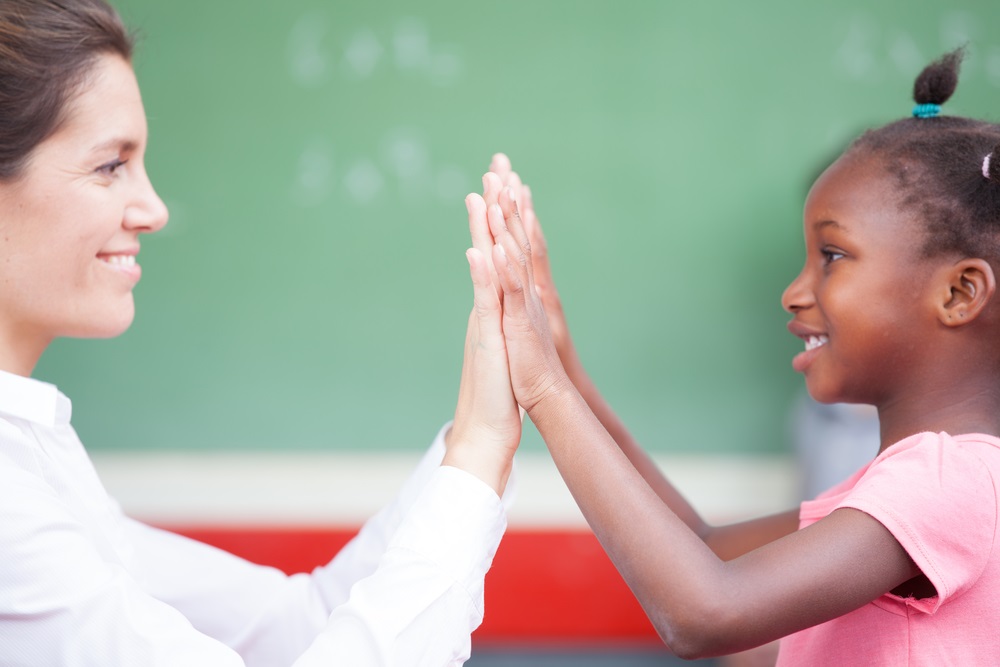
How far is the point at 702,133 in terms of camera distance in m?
1.85

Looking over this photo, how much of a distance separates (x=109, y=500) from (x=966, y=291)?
37.4 inches

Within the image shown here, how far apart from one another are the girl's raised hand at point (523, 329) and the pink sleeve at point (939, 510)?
0.29m

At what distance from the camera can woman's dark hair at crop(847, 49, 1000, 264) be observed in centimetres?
89

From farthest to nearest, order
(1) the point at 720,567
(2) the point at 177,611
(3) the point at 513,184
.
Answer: (3) the point at 513,184 < (2) the point at 177,611 < (1) the point at 720,567

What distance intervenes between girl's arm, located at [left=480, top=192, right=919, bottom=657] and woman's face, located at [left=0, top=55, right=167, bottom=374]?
563 mm

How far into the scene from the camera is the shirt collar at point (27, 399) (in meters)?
0.94

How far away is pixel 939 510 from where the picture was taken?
2.57 feet

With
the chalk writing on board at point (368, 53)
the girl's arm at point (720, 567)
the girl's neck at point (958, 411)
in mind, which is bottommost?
the girl's arm at point (720, 567)

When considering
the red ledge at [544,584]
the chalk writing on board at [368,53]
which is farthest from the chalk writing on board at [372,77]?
the red ledge at [544,584]

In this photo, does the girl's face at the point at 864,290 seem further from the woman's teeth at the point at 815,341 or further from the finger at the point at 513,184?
the finger at the point at 513,184

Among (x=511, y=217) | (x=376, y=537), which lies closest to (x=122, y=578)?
(x=376, y=537)

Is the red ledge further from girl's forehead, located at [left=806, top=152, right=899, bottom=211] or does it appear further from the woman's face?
girl's forehead, located at [left=806, top=152, right=899, bottom=211]

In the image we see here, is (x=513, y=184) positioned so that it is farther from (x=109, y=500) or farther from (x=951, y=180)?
(x=109, y=500)

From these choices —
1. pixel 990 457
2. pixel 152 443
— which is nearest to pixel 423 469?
pixel 990 457
